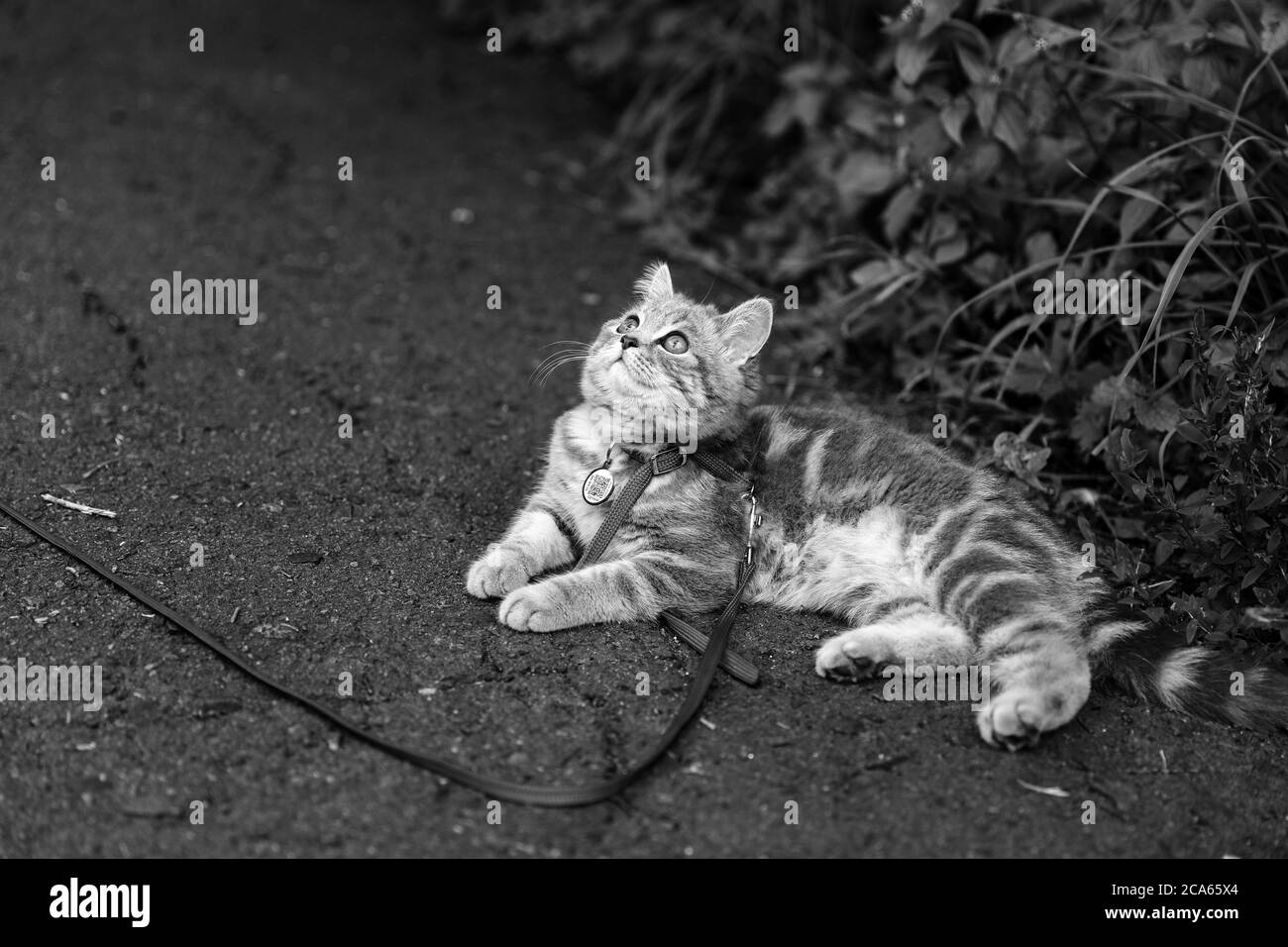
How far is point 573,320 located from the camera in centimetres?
590

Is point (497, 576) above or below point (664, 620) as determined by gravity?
above

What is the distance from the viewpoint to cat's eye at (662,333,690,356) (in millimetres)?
3965

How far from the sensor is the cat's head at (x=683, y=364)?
12.6 ft

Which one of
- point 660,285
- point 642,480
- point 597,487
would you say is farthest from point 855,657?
point 660,285

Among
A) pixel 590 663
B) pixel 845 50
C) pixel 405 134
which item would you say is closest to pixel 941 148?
pixel 845 50

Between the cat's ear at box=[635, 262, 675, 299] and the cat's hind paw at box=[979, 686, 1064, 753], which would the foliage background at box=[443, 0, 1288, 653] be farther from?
the cat's ear at box=[635, 262, 675, 299]

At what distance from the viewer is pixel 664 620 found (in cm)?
371

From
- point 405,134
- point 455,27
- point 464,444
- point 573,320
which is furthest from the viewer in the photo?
point 455,27

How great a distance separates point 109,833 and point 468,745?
87 centimetres

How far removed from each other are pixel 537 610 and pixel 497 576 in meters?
0.25

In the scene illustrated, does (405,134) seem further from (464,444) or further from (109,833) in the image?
(109,833)

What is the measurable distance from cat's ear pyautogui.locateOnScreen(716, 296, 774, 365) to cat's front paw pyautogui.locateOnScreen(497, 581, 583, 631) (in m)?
1.06

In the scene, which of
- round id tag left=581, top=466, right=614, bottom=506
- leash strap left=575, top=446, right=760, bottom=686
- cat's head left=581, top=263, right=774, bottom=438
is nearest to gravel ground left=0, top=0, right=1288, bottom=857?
leash strap left=575, top=446, right=760, bottom=686

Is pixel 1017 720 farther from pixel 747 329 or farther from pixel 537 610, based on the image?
pixel 747 329
